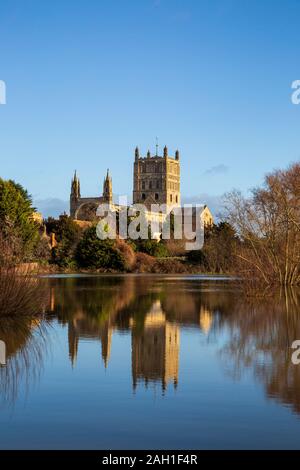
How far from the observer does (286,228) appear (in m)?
32.9

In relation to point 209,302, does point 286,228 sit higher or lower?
higher

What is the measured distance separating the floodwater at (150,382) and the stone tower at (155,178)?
164 meters

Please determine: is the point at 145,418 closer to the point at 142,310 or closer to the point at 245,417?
the point at 245,417

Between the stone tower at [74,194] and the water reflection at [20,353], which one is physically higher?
the stone tower at [74,194]

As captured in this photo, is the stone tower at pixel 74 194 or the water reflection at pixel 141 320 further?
the stone tower at pixel 74 194

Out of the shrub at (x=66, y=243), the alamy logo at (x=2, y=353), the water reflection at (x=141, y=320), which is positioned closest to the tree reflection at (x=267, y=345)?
the water reflection at (x=141, y=320)

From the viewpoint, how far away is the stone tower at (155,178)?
183875 mm

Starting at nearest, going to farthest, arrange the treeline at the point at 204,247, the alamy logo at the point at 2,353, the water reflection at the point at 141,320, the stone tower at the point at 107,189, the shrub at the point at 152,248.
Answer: the alamy logo at the point at 2,353
the water reflection at the point at 141,320
the treeline at the point at 204,247
the shrub at the point at 152,248
the stone tower at the point at 107,189

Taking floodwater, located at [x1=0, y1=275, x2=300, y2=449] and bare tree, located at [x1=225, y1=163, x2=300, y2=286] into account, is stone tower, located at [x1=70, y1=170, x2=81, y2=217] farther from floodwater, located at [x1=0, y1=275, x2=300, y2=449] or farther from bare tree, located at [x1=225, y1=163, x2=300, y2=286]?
floodwater, located at [x1=0, y1=275, x2=300, y2=449]

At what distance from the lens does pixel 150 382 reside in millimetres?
10602

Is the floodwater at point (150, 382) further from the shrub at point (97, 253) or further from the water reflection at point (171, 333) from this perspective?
the shrub at point (97, 253)

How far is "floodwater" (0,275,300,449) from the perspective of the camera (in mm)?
7750

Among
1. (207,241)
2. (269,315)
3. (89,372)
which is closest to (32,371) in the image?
(89,372)
